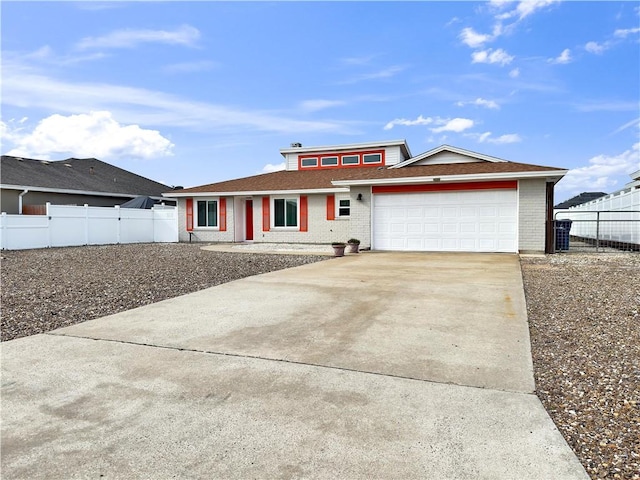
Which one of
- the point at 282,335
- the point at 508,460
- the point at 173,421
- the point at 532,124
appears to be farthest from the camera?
the point at 532,124

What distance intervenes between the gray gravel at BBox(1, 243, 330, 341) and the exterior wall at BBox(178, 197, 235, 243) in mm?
7620

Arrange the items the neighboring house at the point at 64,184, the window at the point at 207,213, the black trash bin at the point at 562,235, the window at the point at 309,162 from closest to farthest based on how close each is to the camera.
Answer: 1. the black trash bin at the point at 562,235
2. the neighboring house at the point at 64,184
3. the window at the point at 207,213
4. the window at the point at 309,162

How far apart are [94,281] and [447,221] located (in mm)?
11587

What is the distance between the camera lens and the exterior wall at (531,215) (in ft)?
46.1

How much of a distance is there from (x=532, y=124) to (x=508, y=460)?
19.4 m

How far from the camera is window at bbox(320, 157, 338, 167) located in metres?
23.8

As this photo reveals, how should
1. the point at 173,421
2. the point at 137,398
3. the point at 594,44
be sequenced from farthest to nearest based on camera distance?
the point at 594,44 → the point at 137,398 → the point at 173,421

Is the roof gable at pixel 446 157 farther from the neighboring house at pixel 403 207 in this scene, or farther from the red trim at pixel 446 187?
the red trim at pixel 446 187

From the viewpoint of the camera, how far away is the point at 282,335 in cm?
480

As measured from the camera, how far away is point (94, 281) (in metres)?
8.69

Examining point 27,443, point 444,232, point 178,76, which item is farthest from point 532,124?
point 27,443

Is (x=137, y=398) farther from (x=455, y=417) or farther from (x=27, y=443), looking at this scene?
(x=455, y=417)

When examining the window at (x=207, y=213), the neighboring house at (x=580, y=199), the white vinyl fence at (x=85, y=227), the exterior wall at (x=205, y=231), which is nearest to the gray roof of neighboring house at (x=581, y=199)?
the neighboring house at (x=580, y=199)

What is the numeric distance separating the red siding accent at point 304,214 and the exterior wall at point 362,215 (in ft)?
13.2
